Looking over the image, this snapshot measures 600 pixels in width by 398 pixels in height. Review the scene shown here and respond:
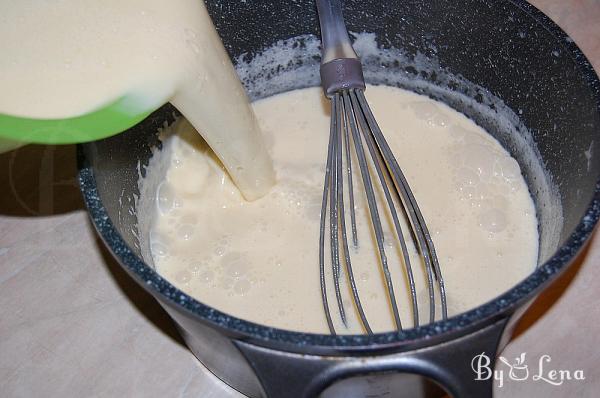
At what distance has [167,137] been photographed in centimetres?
109

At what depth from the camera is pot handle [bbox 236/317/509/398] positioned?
64cm

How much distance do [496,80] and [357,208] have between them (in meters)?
0.26

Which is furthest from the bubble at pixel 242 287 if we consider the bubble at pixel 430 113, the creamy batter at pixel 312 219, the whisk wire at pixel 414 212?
the bubble at pixel 430 113

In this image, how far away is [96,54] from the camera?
76 centimetres

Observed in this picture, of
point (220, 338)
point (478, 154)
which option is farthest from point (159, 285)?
point (478, 154)

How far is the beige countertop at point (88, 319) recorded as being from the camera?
896 millimetres

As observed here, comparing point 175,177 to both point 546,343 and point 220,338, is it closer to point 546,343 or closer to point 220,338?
point 220,338

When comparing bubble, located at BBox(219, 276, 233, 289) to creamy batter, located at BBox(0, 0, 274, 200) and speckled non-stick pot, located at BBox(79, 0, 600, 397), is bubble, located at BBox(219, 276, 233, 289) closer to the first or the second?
speckled non-stick pot, located at BBox(79, 0, 600, 397)

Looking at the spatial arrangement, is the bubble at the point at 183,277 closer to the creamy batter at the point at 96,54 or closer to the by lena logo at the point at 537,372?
the creamy batter at the point at 96,54

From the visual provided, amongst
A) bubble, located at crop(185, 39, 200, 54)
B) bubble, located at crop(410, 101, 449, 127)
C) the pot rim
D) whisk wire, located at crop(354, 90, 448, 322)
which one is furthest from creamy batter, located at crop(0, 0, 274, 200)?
bubble, located at crop(410, 101, 449, 127)

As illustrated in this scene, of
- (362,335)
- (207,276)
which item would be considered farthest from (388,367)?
(207,276)

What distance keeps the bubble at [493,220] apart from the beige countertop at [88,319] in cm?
10

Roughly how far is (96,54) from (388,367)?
0.42 m

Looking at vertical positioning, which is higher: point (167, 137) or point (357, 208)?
point (357, 208)
